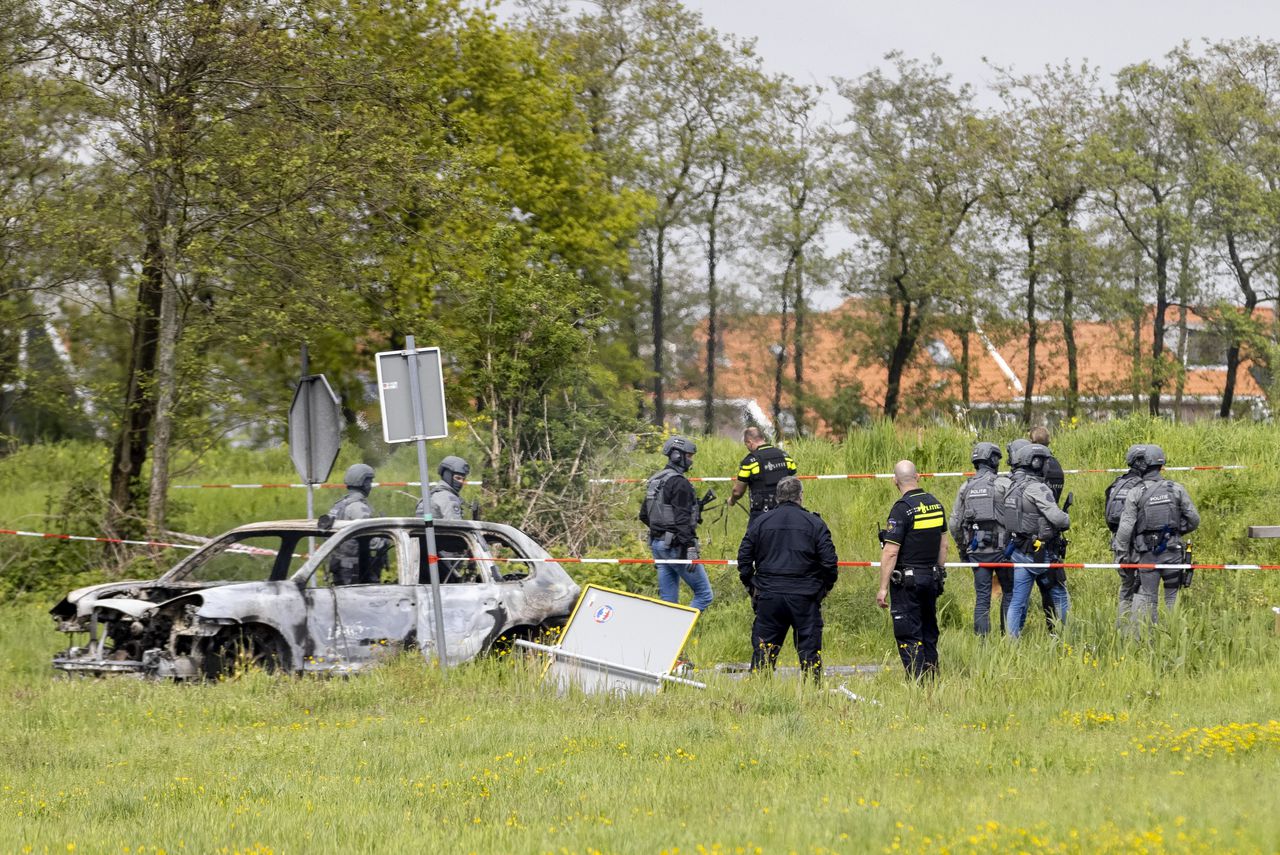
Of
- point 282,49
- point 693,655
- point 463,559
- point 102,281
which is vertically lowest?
point 693,655

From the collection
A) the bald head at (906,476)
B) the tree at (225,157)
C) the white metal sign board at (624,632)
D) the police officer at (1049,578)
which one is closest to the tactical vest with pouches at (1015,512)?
the police officer at (1049,578)

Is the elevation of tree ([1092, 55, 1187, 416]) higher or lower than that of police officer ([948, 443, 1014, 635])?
higher

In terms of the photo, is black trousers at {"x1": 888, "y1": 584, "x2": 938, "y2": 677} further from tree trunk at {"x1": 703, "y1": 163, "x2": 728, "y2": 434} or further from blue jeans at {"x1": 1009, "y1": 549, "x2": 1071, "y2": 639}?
tree trunk at {"x1": 703, "y1": 163, "x2": 728, "y2": 434}

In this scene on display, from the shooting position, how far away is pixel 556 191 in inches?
1460

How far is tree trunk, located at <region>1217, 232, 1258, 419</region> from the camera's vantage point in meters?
44.8

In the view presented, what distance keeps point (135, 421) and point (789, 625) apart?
12.5 meters

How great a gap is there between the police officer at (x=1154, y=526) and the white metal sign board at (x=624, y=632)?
4.04 meters

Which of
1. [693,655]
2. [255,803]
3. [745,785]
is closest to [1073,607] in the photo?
[693,655]

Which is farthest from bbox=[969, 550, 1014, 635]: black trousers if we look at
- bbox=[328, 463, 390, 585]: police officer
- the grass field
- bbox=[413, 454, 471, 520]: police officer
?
bbox=[328, 463, 390, 585]: police officer

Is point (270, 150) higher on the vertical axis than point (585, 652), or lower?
higher

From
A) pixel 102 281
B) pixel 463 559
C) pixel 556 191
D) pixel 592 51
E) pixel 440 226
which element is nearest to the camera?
pixel 463 559

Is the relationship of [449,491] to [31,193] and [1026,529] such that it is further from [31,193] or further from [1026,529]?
[31,193]

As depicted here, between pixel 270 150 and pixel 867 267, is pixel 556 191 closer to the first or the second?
pixel 867 267

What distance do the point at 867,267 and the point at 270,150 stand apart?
93.5ft
